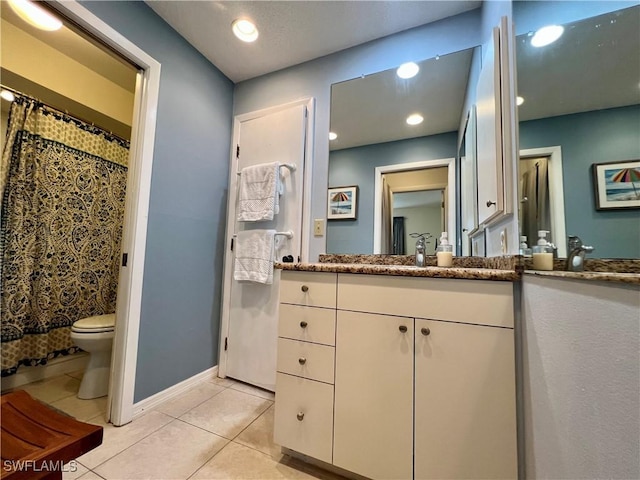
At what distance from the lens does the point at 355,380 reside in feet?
3.21

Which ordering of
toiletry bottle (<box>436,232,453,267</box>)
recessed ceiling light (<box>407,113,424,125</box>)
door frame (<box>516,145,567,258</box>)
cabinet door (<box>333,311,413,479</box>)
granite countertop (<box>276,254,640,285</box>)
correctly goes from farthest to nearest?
recessed ceiling light (<box>407,113,424,125</box>), toiletry bottle (<box>436,232,453,267</box>), cabinet door (<box>333,311,413,479</box>), door frame (<box>516,145,567,258</box>), granite countertop (<box>276,254,640,285</box>)

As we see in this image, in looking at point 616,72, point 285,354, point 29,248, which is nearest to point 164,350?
point 285,354

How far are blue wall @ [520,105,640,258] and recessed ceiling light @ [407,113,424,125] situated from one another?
0.81m

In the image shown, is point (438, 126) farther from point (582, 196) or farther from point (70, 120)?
point (70, 120)

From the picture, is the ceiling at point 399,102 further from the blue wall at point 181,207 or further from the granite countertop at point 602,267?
the granite countertop at point 602,267

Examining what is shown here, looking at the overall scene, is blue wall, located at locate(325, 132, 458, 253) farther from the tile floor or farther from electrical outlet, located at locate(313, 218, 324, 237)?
the tile floor

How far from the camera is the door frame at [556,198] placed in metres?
0.73

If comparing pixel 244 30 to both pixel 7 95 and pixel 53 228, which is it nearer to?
pixel 7 95

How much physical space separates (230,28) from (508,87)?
5.56ft

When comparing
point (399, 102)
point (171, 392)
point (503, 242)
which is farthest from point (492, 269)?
point (171, 392)

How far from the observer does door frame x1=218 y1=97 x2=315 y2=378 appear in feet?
5.78

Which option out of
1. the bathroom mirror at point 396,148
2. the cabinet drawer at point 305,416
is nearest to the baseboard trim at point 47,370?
the cabinet drawer at point 305,416

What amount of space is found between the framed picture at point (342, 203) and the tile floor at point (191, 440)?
1.30 meters

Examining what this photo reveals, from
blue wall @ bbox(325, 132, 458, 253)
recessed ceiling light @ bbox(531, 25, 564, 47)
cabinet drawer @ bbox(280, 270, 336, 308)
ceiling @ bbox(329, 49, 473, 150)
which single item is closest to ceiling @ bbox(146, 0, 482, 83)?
ceiling @ bbox(329, 49, 473, 150)
